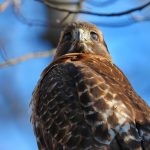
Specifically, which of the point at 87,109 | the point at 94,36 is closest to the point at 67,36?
the point at 94,36

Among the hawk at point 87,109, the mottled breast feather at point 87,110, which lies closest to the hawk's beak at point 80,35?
the hawk at point 87,109

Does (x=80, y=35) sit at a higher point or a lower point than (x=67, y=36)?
lower

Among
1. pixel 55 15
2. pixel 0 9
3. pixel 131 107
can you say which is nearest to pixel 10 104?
pixel 55 15

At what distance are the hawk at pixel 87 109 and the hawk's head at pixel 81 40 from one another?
319mm

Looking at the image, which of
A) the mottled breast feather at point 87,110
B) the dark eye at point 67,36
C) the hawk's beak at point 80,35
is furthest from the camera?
the dark eye at point 67,36

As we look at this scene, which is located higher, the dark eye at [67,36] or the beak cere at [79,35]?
the dark eye at [67,36]

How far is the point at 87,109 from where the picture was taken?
282 inches

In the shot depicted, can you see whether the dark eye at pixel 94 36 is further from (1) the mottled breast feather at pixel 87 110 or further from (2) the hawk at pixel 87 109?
(1) the mottled breast feather at pixel 87 110

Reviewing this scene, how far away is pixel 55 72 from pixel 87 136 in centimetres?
101

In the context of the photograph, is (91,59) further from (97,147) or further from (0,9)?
(97,147)

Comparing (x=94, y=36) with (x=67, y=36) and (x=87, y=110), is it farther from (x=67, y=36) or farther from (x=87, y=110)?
(x=87, y=110)

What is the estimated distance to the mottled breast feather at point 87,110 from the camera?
689cm

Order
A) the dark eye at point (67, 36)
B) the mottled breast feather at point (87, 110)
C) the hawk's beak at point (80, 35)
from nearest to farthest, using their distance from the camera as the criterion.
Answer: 1. the mottled breast feather at point (87, 110)
2. the hawk's beak at point (80, 35)
3. the dark eye at point (67, 36)

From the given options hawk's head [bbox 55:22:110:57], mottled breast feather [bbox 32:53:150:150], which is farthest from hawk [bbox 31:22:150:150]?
hawk's head [bbox 55:22:110:57]
